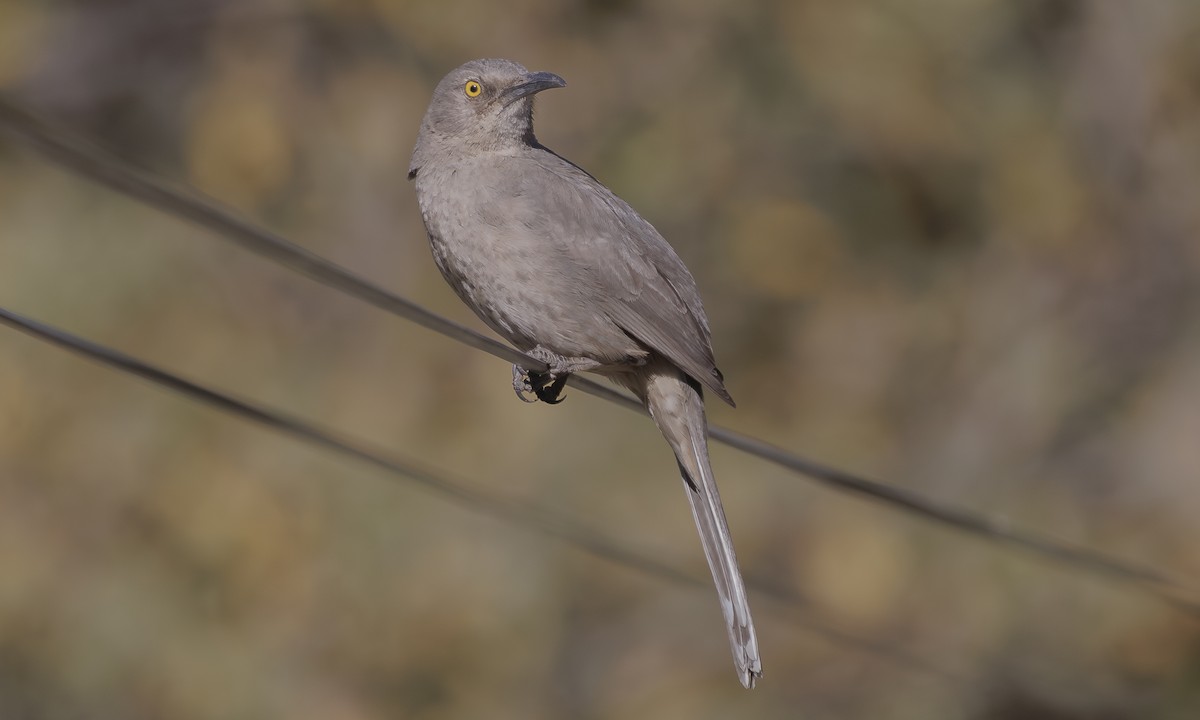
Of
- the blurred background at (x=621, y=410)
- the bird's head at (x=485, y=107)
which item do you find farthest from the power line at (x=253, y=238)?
the blurred background at (x=621, y=410)

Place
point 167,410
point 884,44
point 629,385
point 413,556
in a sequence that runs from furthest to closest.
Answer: point 884,44 → point 167,410 → point 413,556 → point 629,385

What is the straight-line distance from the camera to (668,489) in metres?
11.5

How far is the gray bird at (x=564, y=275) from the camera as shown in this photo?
213 inches

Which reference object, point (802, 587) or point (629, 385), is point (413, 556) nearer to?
point (802, 587)

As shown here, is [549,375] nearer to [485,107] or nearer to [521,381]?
[521,381]

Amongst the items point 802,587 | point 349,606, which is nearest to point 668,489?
point 802,587

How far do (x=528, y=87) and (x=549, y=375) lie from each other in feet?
3.66

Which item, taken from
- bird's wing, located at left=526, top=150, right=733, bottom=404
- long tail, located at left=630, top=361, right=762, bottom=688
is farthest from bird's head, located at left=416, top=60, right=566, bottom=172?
long tail, located at left=630, top=361, right=762, bottom=688

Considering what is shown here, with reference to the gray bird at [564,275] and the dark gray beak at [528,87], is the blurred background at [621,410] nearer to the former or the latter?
the gray bird at [564,275]

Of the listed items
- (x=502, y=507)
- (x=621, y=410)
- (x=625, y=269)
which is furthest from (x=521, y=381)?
(x=621, y=410)

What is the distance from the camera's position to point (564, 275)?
5484mm

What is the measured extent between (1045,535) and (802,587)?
1898mm

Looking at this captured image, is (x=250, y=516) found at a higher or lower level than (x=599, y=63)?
lower

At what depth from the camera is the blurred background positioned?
11.5 m
